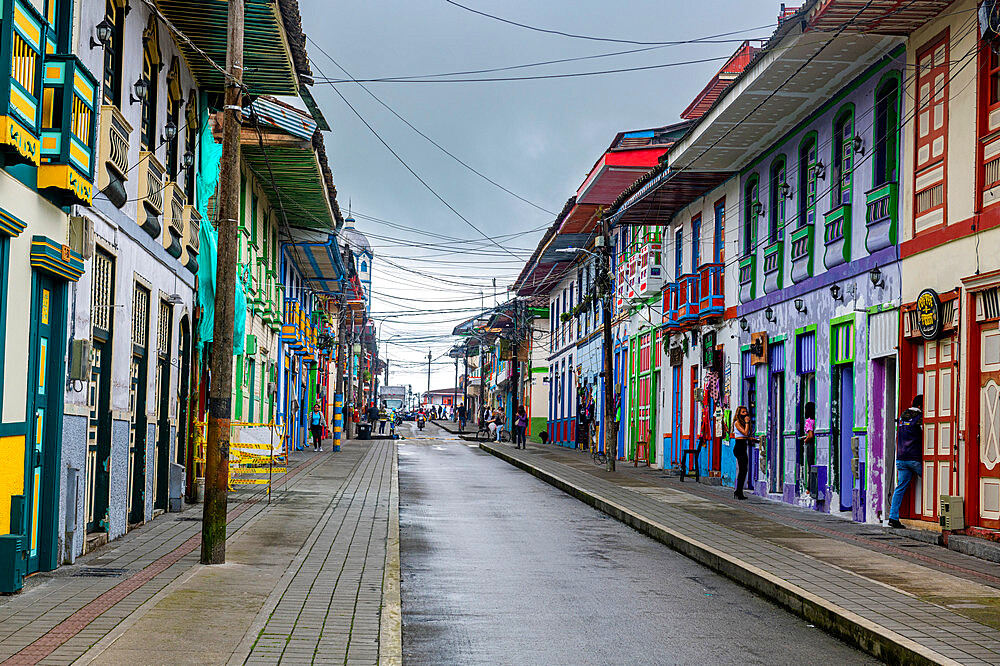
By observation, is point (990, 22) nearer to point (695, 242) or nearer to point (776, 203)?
point (776, 203)

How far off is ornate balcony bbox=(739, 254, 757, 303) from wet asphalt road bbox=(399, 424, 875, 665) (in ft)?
21.8

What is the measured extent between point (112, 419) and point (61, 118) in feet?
13.0

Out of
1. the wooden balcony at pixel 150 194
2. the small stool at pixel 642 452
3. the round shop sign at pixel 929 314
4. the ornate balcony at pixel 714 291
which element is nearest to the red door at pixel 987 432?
the round shop sign at pixel 929 314

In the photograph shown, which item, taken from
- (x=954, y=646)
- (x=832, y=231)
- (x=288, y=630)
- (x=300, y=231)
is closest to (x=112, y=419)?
(x=288, y=630)

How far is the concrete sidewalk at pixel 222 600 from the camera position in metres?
6.80

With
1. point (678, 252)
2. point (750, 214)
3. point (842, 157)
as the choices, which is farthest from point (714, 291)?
point (842, 157)

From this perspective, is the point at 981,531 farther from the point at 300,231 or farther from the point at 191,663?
the point at 300,231

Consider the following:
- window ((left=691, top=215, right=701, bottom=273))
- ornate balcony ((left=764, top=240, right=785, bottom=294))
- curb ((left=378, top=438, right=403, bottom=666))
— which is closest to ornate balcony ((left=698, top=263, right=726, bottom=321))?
window ((left=691, top=215, right=701, bottom=273))

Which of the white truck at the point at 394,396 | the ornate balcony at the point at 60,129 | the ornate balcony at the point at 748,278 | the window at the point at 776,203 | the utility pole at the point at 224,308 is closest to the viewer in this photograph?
the ornate balcony at the point at 60,129

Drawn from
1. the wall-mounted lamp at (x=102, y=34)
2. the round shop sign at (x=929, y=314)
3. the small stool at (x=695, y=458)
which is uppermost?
the wall-mounted lamp at (x=102, y=34)

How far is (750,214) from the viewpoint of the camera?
21859 mm

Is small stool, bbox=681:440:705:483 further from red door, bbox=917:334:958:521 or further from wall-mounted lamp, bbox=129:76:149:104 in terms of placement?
wall-mounted lamp, bbox=129:76:149:104

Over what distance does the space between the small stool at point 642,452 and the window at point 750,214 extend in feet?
31.6

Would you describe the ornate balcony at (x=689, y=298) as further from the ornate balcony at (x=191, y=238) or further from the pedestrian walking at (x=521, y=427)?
the pedestrian walking at (x=521, y=427)
